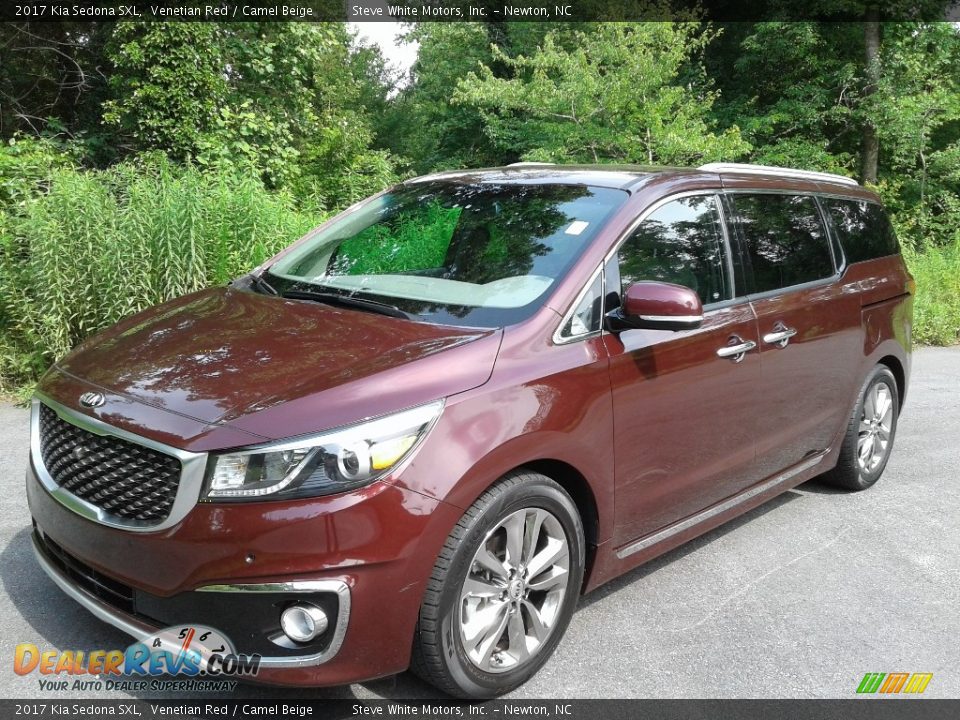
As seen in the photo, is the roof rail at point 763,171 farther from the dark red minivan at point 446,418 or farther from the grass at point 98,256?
the grass at point 98,256

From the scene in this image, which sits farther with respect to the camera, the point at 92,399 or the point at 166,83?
the point at 166,83

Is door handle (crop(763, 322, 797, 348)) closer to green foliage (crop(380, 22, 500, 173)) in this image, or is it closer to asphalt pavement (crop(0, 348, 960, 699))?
asphalt pavement (crop(0, 348, 960, 699))

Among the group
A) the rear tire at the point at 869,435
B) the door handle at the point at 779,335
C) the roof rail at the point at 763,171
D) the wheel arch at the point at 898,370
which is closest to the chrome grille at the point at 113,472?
the door handle at the point at 779,335

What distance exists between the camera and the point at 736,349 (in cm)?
397

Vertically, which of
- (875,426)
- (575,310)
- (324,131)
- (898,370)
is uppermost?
(324,131)

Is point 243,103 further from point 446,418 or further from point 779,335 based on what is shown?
point 446,418

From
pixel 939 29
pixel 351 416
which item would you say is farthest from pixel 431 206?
pixel 939 29

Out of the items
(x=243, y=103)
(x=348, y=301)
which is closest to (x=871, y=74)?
(x=243, y=103)

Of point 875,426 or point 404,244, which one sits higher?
point 404,244

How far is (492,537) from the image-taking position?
3053 millimetres

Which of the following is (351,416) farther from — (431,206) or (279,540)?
A: (431,206)

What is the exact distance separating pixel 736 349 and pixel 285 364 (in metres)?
2.06

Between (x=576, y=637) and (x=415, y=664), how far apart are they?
94 centimetres

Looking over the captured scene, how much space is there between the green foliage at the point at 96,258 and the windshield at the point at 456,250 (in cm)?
310
